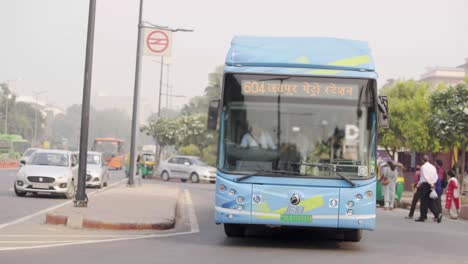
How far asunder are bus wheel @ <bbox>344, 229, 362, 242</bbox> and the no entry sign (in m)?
17.1

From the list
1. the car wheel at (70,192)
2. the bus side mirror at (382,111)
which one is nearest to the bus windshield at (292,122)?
the bus side mirror at (382,111)

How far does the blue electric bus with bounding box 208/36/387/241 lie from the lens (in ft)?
42.4

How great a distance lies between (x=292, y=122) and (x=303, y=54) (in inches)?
49.1

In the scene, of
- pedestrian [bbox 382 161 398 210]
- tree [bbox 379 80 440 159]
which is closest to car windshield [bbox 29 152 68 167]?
pedestrian [bbox 382 161 398 210]

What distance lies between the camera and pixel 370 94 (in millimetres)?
13172

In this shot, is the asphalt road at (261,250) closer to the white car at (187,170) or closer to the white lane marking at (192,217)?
the white lane marking at (192,217)

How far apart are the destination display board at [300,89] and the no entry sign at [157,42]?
17.6 m

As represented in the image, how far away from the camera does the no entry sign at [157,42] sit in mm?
30719

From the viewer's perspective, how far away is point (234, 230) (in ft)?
48.3

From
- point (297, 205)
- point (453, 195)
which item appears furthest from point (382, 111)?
point (453, 195)

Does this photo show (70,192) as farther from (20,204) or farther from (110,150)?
(110,150)

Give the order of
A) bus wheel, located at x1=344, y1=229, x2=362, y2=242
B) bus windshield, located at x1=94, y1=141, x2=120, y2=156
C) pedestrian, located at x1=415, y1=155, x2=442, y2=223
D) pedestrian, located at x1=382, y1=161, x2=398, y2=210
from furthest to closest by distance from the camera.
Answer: bus windshield, located at x1=94, y1=141, x2=120, y2=156 → pedestrian, located at x1=382, y1=161, x2=398, y2=210 → pedestrian, located at x1=415, y1=155, x2=442, y2=223 → bus wheel, located at x1=344, y1=229, x2=362, y2=242

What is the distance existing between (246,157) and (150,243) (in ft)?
6.89

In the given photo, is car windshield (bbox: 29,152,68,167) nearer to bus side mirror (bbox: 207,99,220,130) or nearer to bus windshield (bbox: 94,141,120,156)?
bus side mirror (bbox: 207,99,220,130)
